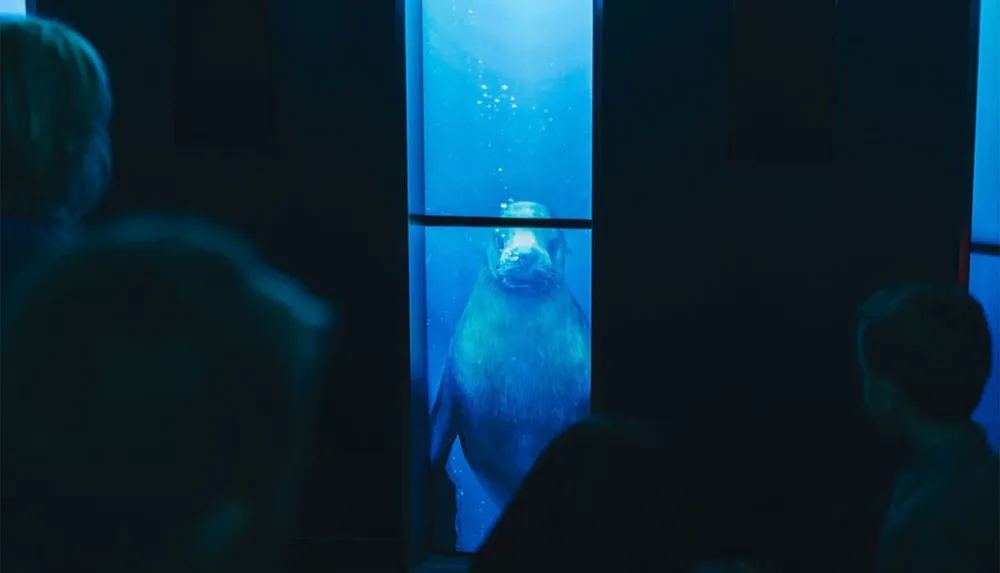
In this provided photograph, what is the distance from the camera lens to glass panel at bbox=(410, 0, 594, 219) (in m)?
2.82

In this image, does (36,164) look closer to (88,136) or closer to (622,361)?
(88,136)

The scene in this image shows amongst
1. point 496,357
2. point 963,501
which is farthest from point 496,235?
point 963,501

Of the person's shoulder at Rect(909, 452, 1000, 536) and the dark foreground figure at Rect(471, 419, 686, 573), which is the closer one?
the dark foreground figure at Rect(471, 419, 686, 573)

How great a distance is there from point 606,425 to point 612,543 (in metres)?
0.15

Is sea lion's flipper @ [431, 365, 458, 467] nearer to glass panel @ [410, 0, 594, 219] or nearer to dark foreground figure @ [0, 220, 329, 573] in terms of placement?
glass panel @ [410, 0, 594, 219]

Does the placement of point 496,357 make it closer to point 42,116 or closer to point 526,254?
point 526,254

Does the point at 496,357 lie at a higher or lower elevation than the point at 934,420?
lower

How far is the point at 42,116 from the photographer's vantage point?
1.12 metres

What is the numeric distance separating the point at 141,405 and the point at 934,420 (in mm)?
1439

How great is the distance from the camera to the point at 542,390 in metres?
2.96

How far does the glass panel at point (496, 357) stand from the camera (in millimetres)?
2906

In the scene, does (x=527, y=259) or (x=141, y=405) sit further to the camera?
(x=527, y=259)

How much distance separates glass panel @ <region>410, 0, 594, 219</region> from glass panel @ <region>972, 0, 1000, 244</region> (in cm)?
122

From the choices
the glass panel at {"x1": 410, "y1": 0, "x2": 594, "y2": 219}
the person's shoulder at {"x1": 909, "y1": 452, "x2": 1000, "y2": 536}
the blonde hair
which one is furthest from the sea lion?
the blonde hair
